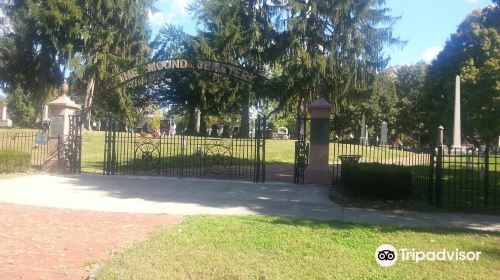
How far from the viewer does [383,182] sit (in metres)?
10.9

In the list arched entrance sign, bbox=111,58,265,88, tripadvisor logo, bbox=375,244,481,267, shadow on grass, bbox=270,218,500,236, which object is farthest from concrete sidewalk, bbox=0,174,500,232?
arched entrance sign, bbox=111,58,265,88

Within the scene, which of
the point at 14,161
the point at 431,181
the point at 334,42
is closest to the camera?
the point at 431,181

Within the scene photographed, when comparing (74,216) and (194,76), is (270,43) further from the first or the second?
(74,216)

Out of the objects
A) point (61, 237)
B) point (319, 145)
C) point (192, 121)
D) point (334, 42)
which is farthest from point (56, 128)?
point (192, 121)

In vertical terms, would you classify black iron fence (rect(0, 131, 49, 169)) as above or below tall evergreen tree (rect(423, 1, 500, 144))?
below

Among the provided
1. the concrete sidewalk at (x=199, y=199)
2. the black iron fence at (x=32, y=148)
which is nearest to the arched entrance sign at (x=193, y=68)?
the concrete sidewalk at (x=199, y=199)

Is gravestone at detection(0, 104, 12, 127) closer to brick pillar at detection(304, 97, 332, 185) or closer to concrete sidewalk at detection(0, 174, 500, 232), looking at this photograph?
concrete sidewalk at detection(0, 174, 500, 232)

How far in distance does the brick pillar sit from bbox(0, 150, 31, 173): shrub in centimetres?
934

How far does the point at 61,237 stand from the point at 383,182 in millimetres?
7451

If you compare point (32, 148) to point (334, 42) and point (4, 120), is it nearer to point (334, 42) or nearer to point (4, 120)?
point (334, 42)

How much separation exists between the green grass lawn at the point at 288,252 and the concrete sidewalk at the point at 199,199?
121 cm

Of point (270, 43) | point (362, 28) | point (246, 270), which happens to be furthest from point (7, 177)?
point (362, 28)

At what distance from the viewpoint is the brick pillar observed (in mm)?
13547

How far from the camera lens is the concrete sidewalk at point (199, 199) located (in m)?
8.92
